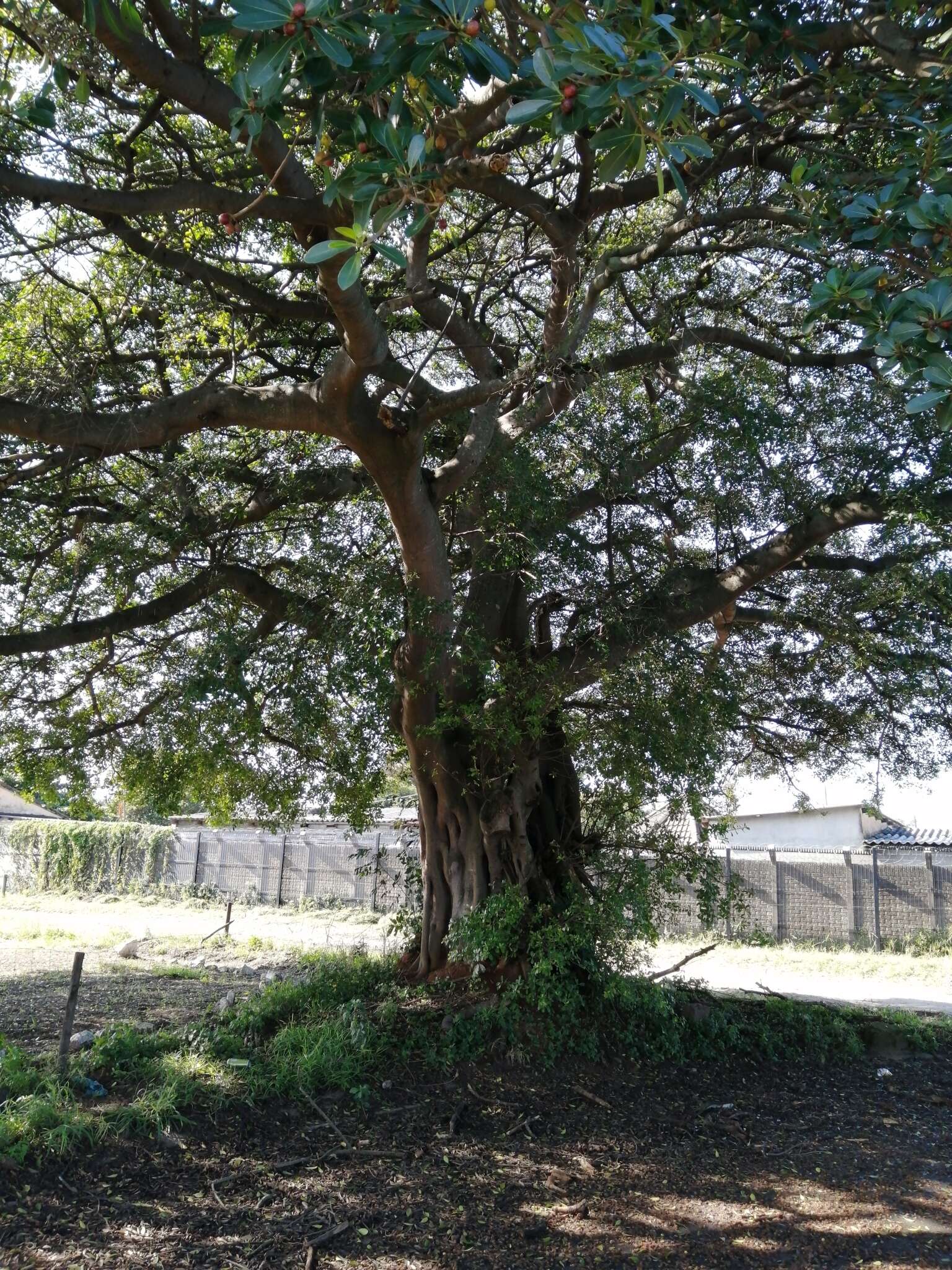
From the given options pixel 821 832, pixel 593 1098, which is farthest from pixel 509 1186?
pixel 821 832

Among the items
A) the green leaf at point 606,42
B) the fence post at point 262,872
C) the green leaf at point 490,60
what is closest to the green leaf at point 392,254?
the green leaf at point 490,60

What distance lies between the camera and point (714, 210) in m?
7.73

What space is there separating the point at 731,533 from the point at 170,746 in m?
5.54

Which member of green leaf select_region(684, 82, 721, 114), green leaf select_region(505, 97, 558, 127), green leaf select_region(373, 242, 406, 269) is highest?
green leaf select_region(505, 97, 558, 127)

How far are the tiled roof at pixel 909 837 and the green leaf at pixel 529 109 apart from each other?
79.1ft

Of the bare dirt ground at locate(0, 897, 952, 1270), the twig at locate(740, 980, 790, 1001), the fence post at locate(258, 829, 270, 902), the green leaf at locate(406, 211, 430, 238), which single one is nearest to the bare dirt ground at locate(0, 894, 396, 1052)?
the fence post at locate(258, 829, 270, 902)

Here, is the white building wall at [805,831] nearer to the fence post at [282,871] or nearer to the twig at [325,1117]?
the fence post at [282,871]

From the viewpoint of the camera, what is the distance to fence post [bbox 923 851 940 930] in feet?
55.1

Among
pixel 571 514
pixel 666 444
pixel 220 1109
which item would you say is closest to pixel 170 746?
pixel 220 1109

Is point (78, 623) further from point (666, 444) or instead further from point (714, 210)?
point (714, 210)

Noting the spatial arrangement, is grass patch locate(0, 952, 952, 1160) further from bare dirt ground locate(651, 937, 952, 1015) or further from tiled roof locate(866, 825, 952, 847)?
tiled roof locate(866, 825, 952, 847)

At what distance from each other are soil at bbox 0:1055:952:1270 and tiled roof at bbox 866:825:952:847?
63.4ft

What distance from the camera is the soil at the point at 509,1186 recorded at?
4.75 m

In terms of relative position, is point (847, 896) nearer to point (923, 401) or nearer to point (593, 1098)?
point (593, 1098)
